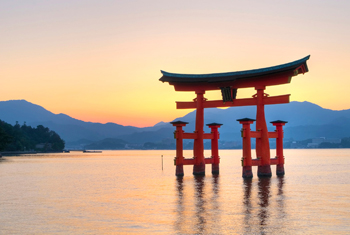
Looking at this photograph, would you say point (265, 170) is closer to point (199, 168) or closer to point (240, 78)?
point (199, 168)

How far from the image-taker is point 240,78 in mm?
36125

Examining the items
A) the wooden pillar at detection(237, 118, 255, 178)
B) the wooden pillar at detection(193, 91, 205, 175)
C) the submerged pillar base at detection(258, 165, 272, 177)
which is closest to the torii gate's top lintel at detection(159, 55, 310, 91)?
the wooden pillar at detection(193, 91, 205, 175)

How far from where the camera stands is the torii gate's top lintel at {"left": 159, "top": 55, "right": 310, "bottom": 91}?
3316cm

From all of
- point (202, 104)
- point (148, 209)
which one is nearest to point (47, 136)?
point (202, 104)

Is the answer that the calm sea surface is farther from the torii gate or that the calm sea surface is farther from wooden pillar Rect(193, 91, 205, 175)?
wooden pillar Rect(193, 91, 205, 175)

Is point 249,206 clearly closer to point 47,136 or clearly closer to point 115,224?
point 115,224

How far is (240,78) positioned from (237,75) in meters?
0.54

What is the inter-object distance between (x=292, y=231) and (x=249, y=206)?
644 cm

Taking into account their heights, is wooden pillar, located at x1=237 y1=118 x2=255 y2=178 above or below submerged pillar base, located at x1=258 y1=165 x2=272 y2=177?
above

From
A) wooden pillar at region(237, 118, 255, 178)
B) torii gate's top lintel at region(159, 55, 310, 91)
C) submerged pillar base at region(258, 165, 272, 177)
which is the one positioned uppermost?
torii gate's top lintel at region(159, 55, 310, 91)

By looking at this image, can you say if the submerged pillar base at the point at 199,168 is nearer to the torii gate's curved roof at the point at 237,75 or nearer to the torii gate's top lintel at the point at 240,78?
the torii gate's top lintel at the point at 240,78

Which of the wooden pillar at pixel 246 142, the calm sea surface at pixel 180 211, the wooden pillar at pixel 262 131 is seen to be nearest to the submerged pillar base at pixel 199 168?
the wooden pillar at pixel 246 142

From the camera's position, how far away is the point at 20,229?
677 inches

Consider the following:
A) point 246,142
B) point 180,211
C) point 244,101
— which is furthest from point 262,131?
point 180,211
